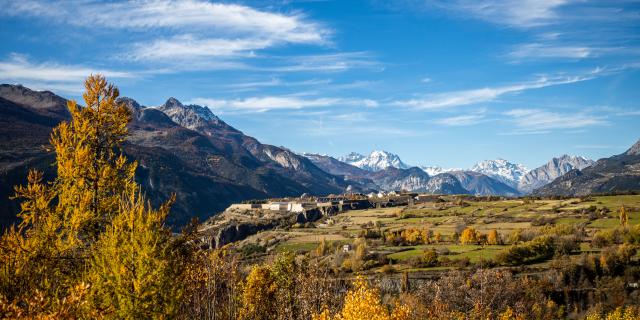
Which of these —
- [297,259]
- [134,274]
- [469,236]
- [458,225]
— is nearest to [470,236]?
[469,236]

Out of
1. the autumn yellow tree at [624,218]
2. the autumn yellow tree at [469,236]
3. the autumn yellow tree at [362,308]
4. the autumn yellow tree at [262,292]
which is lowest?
the autumn yellow tree at [469,236]

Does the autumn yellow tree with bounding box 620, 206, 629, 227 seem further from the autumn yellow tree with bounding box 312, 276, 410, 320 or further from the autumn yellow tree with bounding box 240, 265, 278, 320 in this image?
the autumn yellow tree with bounding box 312, 276, 410, 320

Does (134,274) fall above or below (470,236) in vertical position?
above

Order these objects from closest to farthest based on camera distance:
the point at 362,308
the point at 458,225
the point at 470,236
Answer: the point at 362,308, the point at 470,236, the point at 458,225

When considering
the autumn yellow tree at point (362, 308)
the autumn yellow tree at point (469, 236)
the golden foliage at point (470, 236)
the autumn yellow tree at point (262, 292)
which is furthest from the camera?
the autumn yellow tree at point (469, 236)

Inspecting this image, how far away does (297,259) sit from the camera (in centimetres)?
6719

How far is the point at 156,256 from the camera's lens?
1875 centimetres

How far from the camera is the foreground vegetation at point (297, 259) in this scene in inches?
718

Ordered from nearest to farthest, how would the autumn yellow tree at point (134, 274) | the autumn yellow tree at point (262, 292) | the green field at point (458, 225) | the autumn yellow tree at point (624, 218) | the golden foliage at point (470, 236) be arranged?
the autumn yellow tree at point (134, 274) < the autumn yellow tree at point (262, 292) < the green field at point (458, 225) < the autumn yellow tree at point (624, 218) < the golden foliage at point (470, 236)

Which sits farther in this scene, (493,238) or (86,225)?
(493,238)

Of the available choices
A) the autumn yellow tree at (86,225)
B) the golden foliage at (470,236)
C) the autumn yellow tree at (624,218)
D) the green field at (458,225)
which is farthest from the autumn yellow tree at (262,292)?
the autumn yellow tree at (624,218)

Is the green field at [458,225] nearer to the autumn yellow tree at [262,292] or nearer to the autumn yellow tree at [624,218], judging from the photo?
the autumn yellow tree at [624,218]

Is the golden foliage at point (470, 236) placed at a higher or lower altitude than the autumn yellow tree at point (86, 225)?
lower

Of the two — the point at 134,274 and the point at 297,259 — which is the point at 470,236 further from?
the point at 134,274
